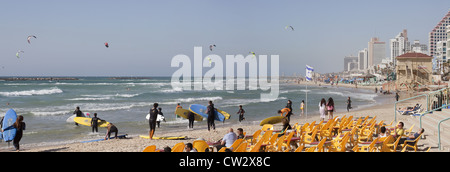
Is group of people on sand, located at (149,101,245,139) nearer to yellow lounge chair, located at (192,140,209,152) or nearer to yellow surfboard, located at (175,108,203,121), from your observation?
yellow surfboard, located at (175,108,203,121)

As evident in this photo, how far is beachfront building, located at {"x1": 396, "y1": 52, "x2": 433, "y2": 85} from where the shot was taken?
141 ft

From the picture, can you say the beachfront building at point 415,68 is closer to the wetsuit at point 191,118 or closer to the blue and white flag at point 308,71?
the blue and white flag at point 308,71

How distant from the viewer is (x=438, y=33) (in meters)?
143

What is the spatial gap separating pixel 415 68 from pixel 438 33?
12093 centimetres

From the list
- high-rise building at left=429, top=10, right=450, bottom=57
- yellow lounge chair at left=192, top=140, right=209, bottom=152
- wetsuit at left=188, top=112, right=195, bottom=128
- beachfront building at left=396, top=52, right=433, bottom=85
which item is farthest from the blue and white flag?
high-rise building at left=429, top=10, right=450, bottom=57

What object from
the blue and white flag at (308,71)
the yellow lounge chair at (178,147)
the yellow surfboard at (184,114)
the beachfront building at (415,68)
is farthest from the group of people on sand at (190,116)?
the beachfront building at (415,68)

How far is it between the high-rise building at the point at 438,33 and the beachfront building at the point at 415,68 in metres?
113

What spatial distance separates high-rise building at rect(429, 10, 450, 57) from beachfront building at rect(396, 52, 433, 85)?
112782 mm

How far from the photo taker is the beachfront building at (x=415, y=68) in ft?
141

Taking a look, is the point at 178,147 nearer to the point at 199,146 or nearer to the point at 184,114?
the point at 199,146

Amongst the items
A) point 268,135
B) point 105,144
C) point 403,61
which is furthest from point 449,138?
→ point 403,61

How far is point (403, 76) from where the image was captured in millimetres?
44219

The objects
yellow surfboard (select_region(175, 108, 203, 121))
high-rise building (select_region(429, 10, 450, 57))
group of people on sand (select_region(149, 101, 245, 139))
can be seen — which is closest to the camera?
group of people on sand (select_region(149, 101, 245, 139))
